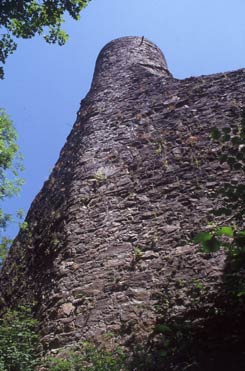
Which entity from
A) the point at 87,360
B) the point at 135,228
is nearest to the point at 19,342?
the point at 87,360

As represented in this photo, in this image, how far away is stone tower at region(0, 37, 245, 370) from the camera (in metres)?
4.02

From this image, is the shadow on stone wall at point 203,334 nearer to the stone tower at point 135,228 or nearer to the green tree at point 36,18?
the stone tower at point 135,228

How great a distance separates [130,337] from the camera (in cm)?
398

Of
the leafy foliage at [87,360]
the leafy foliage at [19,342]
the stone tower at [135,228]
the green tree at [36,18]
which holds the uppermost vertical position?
the green tree at [36,18]

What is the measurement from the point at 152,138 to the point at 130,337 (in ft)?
10.7

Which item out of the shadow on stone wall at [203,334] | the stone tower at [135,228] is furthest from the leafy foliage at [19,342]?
the shadow on stone wall at [203,334]

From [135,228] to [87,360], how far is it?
5.73ft

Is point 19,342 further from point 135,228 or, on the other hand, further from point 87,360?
point 135,228

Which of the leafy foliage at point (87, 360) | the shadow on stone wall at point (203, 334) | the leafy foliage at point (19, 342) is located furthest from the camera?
the leafy foliage at point (19, 342)

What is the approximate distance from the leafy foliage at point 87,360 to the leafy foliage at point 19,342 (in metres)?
0.20

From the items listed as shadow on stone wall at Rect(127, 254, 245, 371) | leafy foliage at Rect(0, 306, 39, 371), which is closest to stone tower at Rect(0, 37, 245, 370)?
shadow on stone wall at Rect(127, 254, 245, 371)

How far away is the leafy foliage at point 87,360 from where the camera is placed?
3514 mm

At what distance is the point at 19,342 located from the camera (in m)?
4.33

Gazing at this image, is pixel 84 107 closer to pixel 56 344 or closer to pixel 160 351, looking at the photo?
pixel 56 344
